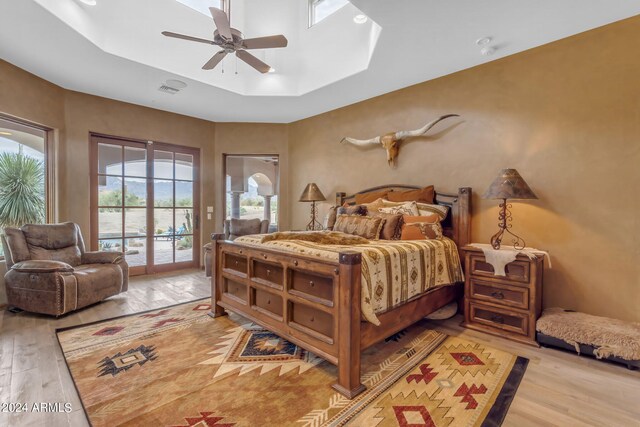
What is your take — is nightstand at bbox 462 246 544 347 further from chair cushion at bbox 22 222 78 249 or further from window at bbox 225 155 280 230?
chair cushion at bbox 22 222 78 249

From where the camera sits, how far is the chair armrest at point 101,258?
3.72m

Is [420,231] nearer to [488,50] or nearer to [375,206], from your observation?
[375,206]

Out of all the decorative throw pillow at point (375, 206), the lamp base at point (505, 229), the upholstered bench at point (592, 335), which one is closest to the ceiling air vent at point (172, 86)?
the decorative throw pillow at point (375, 206)

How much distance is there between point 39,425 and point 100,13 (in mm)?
3597

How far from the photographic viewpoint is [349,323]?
71.1 inches

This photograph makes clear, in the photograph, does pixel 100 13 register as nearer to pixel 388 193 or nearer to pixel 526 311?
pixel 388 193

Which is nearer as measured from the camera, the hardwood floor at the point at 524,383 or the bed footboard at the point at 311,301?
the hardwood floor at the point at 524,383

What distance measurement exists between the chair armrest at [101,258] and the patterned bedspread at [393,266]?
79.3 inches

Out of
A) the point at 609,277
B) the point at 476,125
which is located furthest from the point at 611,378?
the point at 476,125

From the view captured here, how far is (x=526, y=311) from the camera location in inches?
99.3

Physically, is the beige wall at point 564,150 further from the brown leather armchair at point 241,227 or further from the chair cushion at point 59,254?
the chair cushion at point 59,254

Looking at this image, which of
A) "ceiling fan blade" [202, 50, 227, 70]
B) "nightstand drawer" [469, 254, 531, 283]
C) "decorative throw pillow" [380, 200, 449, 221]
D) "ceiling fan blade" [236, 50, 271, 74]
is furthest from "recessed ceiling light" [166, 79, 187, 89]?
"nightstand drawer" [469, 254, 531, 283]

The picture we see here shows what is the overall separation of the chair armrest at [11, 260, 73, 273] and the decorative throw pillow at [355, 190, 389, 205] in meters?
3.50

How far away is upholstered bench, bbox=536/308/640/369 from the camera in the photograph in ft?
6.98
